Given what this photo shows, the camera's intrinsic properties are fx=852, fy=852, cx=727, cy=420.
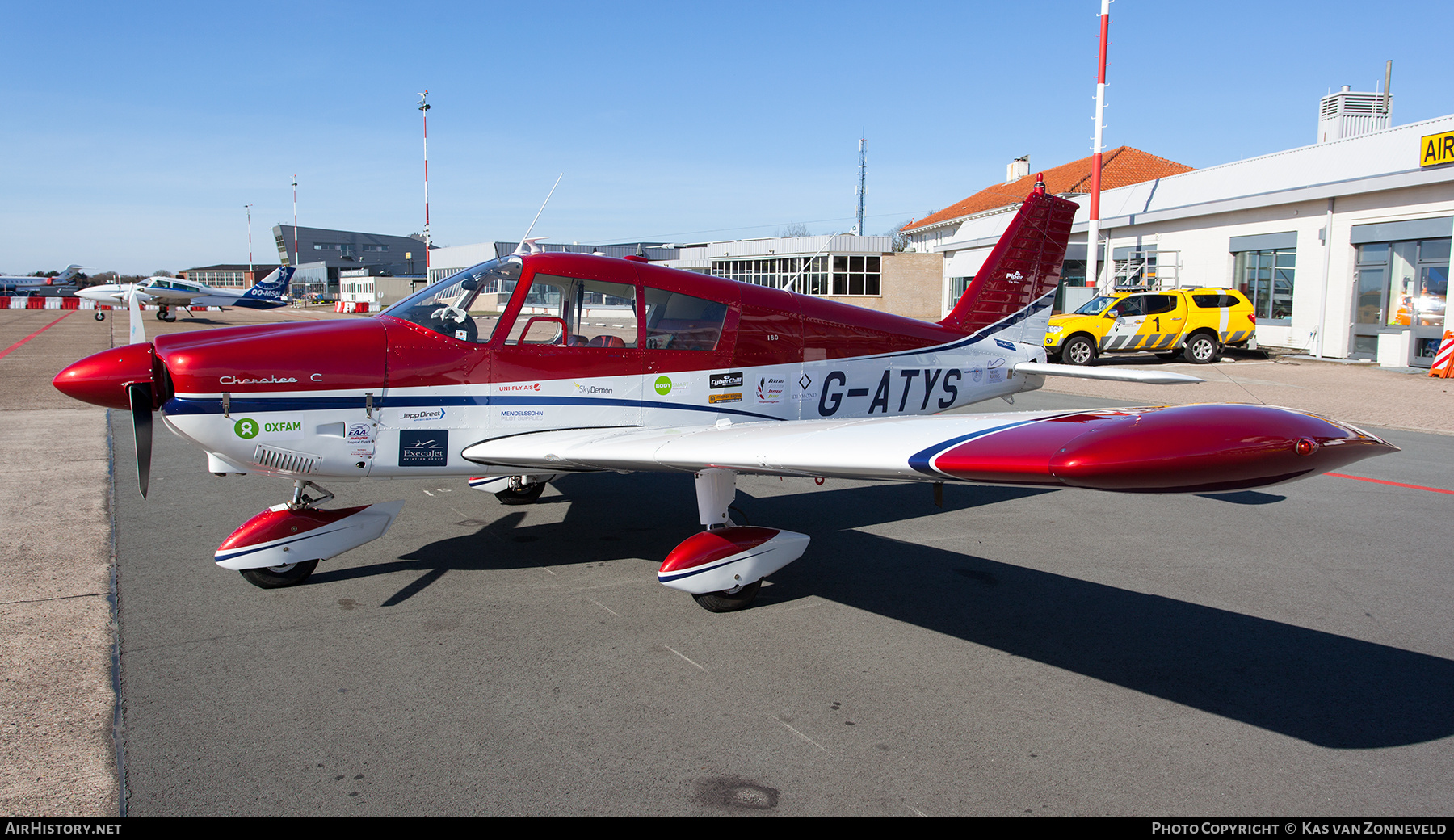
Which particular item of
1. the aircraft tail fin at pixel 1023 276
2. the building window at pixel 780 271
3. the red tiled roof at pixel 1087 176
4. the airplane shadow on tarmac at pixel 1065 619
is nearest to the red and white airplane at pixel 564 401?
the airplane shadow on tarmac at pixel 1065 619

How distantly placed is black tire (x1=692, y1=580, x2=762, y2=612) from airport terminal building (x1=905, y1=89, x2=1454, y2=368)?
2056 centimetres

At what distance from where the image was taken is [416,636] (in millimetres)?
4387

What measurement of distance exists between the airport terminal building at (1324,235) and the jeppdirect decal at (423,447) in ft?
70.6

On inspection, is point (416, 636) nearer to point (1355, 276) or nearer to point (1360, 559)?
point (1360, 559)

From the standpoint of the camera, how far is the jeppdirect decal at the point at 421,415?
509cm

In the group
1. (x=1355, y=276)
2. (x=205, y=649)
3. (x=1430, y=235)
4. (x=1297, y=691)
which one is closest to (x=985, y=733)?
(x=1297, y=691)

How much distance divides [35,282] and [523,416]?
114 metres

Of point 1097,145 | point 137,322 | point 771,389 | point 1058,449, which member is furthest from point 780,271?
point 1058,449

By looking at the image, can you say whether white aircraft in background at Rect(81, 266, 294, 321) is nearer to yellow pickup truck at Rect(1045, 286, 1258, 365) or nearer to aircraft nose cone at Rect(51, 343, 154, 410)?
yellow pickup truck at Rect(1045, 286, 1258, 365)

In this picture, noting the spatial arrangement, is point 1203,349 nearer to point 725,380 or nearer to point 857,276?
point 725,380

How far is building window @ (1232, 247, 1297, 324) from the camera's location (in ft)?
Result: 74.4

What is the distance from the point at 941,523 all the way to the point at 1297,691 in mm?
3207

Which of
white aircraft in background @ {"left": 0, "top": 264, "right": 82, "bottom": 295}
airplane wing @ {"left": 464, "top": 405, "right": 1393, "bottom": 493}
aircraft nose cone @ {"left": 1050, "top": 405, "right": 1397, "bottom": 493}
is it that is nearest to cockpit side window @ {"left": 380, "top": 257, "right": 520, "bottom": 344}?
airplane wing @ {"left": 464, "top": 405, "right": 1393, "bottom": 493}

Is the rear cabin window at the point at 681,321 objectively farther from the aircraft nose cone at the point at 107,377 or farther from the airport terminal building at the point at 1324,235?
the airport terminal building at the point at 1324,235
